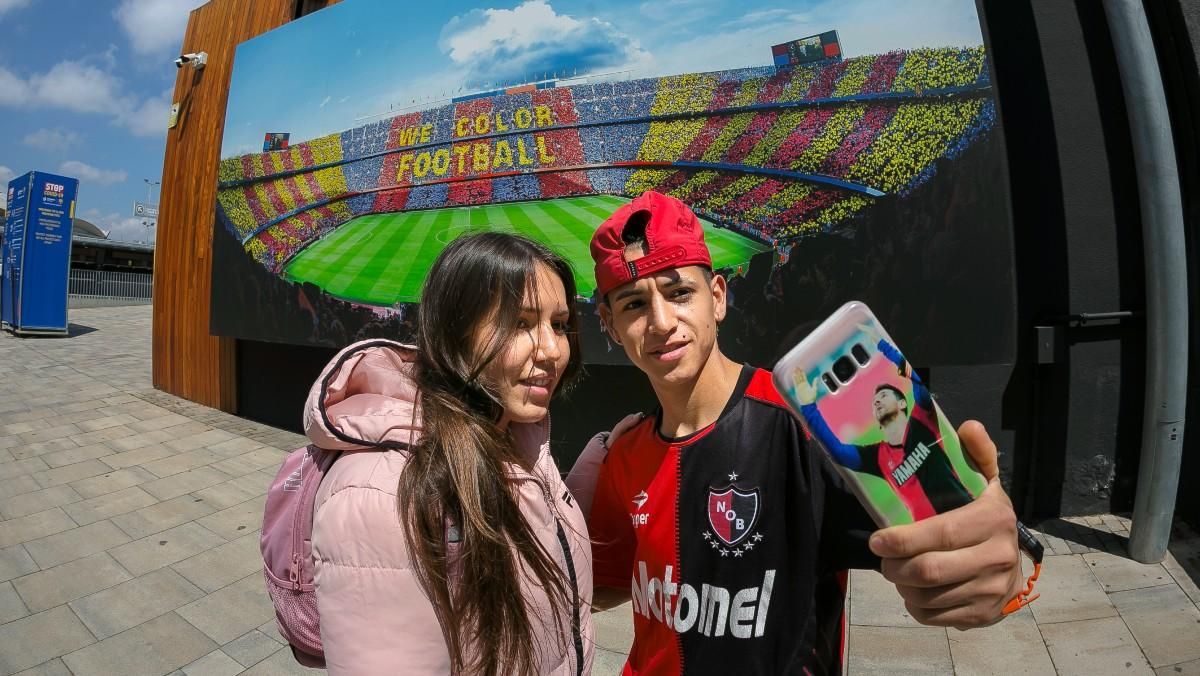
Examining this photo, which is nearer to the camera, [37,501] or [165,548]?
[165,548]

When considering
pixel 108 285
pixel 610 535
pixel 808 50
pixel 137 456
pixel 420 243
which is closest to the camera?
pixel 610 535

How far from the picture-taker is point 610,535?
1.66 meters

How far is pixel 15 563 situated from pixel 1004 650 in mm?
6549

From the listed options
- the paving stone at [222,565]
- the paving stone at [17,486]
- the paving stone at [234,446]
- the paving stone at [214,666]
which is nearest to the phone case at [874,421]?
the paving stone at [214,666]

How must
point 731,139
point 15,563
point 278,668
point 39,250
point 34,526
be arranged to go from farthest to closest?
1. point 39,250
2. point 731,139
3. point 34,526
4. point 15,563
5. point 278,668

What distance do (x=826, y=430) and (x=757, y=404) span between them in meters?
0.56

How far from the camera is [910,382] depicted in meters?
0.96

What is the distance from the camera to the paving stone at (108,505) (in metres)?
5.09

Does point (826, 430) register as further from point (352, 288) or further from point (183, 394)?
point (183, 394)

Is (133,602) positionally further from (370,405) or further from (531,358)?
(531,358)

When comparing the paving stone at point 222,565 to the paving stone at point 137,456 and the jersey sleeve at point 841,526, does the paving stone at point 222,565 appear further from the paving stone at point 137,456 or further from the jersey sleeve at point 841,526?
the jersey sleeve at point 841,526

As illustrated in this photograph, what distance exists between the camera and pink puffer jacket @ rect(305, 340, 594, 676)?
0.99 meters

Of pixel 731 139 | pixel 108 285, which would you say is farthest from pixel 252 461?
pixel 108 285

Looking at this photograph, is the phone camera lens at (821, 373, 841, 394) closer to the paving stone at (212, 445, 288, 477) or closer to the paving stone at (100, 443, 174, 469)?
the paving stone at (212, 445, 288, 477)
